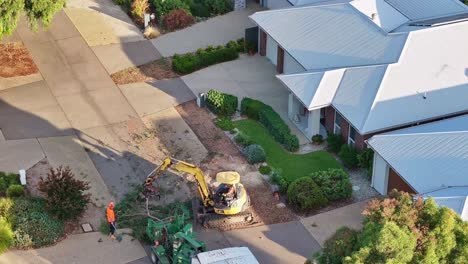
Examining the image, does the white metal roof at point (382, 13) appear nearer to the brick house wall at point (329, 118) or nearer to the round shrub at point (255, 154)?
the brick house wall at point (329, 118)

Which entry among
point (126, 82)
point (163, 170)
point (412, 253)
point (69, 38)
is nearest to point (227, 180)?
point (163, 170)

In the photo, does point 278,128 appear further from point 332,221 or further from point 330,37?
point 332,221

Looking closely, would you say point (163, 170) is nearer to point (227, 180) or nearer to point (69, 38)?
point (227, 180)

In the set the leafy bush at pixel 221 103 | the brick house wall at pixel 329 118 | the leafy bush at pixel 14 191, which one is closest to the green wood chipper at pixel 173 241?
A: the leafy bush at pixel 14 191

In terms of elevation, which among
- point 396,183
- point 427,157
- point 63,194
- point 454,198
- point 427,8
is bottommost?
point 396,183

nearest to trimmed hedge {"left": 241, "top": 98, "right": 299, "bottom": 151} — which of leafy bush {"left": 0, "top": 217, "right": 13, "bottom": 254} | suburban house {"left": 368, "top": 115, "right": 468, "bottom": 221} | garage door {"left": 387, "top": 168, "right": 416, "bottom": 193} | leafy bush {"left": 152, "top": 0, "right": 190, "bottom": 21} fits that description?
suburban house {"left": 368, "top": 115, "right": 468, "bottom": 221}

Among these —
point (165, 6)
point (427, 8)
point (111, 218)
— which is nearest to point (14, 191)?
point (111, 218)
